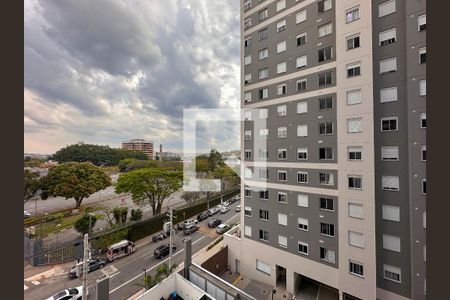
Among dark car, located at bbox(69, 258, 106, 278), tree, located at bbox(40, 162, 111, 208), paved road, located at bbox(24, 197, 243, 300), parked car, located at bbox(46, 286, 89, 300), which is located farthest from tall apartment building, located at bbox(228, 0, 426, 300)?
tree, located at bbox(40, 162, 111, 208)

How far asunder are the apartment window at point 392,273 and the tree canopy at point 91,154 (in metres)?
51.5

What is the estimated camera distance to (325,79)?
12.4 metres

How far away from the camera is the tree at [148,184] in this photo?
23.0 metres

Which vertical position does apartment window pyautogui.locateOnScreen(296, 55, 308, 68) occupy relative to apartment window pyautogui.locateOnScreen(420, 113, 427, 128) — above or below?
above

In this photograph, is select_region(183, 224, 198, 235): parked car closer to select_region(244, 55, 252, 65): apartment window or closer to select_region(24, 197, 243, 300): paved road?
select_region(24, 197, 243, 300): paved road

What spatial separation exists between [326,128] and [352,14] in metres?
6.37

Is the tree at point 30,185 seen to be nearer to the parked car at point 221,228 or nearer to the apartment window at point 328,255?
the parked car at point 221,228

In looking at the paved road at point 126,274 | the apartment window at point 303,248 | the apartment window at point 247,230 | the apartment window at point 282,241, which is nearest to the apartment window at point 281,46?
the apartment window at point 282,241

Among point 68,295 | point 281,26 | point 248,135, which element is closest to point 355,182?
point 248,135

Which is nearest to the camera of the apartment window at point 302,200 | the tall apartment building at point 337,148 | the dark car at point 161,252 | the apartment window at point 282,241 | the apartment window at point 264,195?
the tall apartment building at point 337,148

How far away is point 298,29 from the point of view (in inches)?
533

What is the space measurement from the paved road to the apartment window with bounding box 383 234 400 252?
47.9ft

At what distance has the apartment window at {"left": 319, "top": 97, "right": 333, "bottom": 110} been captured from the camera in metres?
12.1

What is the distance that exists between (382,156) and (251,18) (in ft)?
44.5
